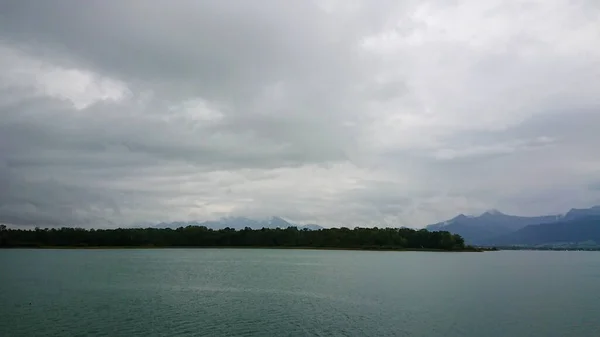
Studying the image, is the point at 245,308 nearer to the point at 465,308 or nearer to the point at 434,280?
the point at 465,308

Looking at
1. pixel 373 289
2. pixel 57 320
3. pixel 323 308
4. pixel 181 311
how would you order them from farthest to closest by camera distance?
pixel 373 289 < pixel 323 308 < pixel 181 311 < pixel 57 320

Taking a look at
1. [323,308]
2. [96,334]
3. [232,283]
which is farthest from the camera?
[232,283]

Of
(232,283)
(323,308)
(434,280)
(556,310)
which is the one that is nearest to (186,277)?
(232,283)

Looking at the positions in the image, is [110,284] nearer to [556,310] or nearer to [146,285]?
[146,285]

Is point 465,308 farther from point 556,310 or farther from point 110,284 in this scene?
point 110,284

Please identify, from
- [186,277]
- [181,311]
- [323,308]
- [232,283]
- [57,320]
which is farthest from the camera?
[186,277]

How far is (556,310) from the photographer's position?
52.0 m

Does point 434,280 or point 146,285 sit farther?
point 434,280

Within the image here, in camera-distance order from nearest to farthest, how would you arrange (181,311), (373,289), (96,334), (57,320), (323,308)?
(96,334)
(57,320)
(181,311)
(323,308)
(373,289)

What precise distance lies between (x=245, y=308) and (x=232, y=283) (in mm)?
24510

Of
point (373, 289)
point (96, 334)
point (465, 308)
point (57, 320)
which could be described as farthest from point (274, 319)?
point (373, 289)

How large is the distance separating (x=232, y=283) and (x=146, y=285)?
1253cm

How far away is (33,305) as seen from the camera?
161 feet

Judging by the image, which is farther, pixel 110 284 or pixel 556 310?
pixel 110 284
